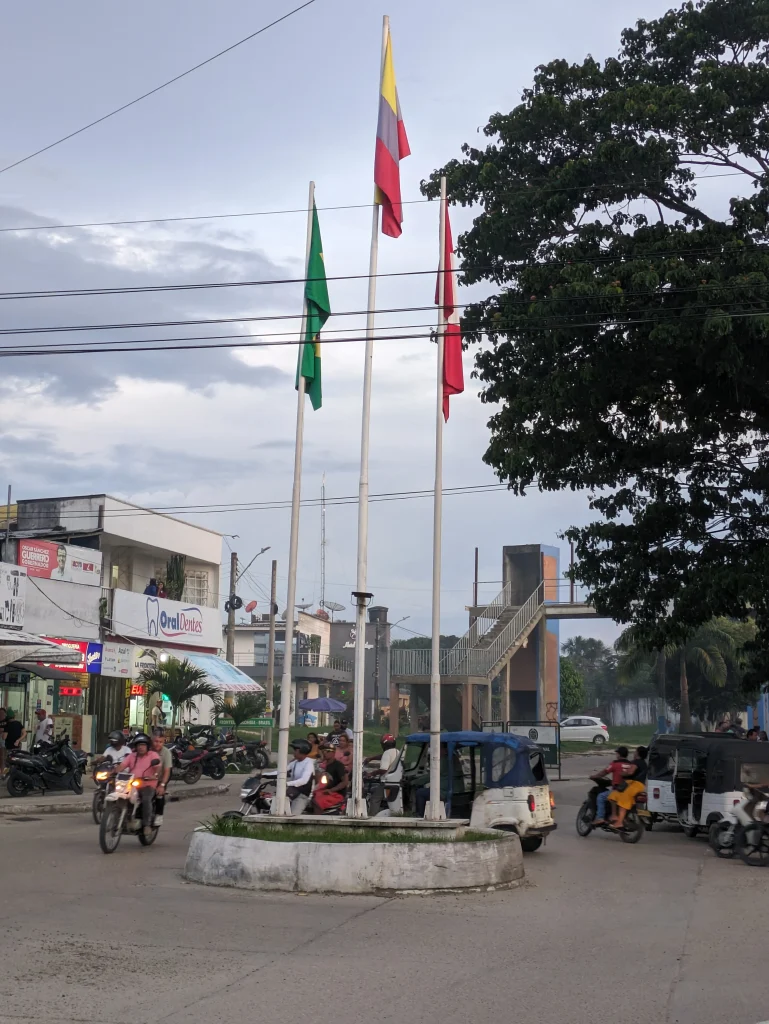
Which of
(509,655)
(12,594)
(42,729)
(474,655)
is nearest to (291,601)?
(42,729)

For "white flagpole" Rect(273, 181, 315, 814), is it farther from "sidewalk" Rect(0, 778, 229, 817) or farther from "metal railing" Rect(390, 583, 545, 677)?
"metal railing" Rect(390, 583, 545, 677)

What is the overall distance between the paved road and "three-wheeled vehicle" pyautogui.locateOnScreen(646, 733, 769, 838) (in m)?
3.65

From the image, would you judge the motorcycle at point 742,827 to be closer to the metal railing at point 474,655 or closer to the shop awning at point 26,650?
the shop awning at point 26,650

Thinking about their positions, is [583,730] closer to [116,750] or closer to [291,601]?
[116,750]

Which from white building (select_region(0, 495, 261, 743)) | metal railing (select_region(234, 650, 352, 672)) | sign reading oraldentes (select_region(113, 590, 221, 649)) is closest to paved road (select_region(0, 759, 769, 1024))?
white building (select_region(0, 495, 261, 743))

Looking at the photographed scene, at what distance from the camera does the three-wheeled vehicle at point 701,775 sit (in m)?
17.1

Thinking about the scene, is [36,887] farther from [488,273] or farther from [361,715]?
[488,273]

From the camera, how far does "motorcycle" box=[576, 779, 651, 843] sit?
18312 millimetres

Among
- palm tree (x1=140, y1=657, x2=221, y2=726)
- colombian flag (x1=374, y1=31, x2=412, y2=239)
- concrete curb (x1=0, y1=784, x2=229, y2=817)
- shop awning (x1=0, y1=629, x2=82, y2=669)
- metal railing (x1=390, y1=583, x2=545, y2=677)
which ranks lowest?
concrete curb (x1=0, y1=784, x2=229, y2=817)

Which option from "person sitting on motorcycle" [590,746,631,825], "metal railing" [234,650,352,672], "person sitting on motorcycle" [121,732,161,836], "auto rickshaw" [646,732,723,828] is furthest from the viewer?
"metal railing" [234,650,352,672]

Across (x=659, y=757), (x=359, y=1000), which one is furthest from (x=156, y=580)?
(x=359, y=1000)

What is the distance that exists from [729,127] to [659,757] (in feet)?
37.1

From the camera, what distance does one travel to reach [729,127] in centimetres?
2075

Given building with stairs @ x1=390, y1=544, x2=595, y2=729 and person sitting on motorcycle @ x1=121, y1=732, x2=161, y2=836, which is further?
building with stairs @ x1=390, y1=544, x2=595, y2=729
